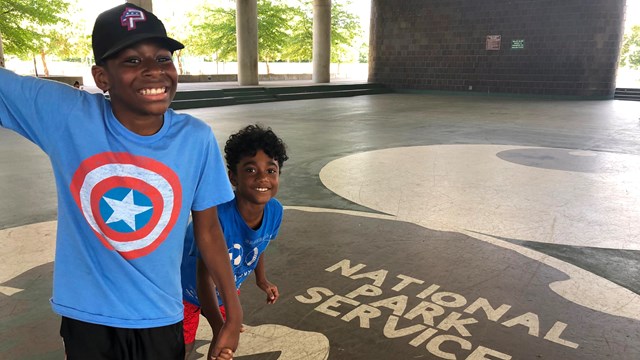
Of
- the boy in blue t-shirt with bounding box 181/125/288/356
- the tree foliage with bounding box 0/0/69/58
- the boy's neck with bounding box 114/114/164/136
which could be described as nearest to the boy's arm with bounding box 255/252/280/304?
the boy in blue t-shirt with bounding box 181/125/288/356

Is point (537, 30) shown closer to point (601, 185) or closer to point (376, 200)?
point (601, 185)

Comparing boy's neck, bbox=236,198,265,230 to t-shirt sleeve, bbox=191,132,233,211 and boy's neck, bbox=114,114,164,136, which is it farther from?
boy's neck, bbox=114,114,164,136

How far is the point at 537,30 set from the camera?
21.6m

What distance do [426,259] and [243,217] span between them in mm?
2097

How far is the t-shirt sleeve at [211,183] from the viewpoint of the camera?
151 cm

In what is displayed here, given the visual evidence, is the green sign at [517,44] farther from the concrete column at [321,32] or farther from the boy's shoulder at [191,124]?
the boy's shoulder at [191,124]

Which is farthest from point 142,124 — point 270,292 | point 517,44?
point 517,44

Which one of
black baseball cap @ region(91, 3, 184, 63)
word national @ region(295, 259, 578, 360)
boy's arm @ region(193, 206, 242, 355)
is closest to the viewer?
black baseball cap @ region(91, 3, 184, 63)

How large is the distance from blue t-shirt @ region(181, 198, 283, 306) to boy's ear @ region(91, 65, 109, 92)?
0.62m

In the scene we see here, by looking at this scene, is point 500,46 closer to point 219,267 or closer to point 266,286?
point 266,286

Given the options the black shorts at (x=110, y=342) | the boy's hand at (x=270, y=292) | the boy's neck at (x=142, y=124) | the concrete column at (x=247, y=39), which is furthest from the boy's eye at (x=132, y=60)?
the concrete column at (x=247, y=39)

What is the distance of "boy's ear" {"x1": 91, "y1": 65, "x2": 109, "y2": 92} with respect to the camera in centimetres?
142

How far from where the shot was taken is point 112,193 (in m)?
1.39

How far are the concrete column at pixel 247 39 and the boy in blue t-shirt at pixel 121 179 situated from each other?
2059 cm
